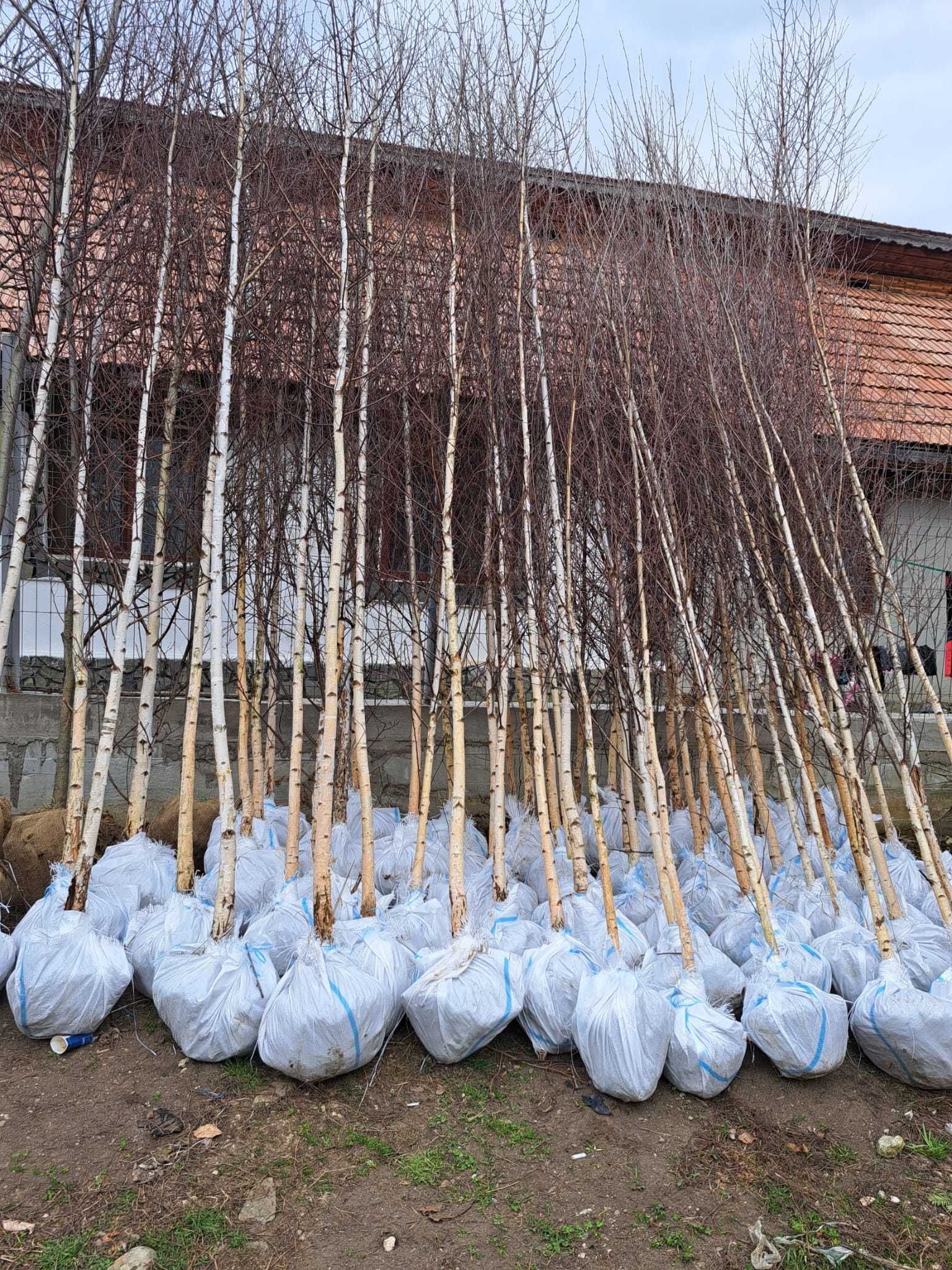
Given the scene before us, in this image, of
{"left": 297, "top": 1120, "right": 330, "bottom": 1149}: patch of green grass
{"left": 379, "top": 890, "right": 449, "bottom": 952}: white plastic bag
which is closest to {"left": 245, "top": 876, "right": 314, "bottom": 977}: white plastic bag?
{"left": 379, "top": 890, "right": 449, "bottom": 952}: white plastic bag

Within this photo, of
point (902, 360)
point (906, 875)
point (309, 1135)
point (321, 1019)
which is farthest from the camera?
point (902, 360)

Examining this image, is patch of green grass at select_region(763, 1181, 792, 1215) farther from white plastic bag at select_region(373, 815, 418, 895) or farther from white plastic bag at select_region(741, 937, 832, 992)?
white plastic bag at select_region(373, 815, 418, 895)

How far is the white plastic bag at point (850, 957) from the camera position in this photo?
3.82 m

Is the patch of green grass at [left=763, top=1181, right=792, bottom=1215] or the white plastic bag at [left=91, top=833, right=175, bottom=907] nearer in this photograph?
the patch of green grass at [left=763, top=1181, right=792, bottom=1215]

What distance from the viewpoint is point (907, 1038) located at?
11.0ft

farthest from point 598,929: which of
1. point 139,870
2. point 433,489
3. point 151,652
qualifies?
point 433,489

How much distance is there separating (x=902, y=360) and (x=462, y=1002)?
7508mm

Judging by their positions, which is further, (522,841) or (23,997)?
(522,841)

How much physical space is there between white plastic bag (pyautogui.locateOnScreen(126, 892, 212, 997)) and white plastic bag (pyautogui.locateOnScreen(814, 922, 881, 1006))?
275 centimetres

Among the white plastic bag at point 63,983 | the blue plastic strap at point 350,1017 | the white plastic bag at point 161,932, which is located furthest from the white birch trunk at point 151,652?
the blue plastic strap at point 350,1017

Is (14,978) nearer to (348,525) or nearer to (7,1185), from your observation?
(7,1185)

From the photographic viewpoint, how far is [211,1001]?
334cm

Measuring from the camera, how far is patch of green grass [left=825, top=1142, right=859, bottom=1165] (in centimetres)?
303

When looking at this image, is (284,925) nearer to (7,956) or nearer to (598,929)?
(7,956)
